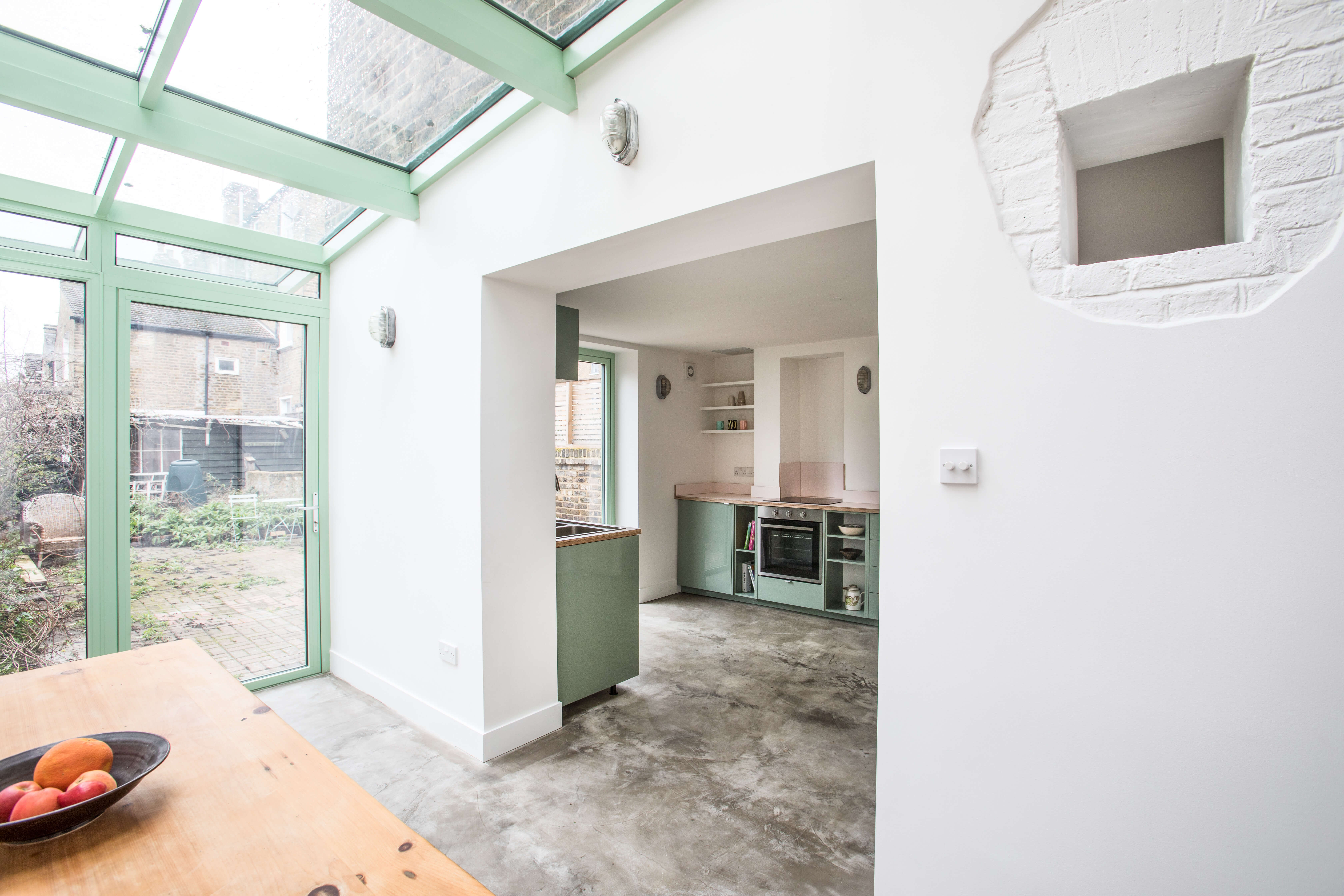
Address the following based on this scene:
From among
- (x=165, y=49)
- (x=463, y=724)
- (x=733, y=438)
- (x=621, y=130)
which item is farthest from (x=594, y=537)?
(x=733, y=438)

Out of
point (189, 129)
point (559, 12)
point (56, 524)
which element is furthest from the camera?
point (56, 524)

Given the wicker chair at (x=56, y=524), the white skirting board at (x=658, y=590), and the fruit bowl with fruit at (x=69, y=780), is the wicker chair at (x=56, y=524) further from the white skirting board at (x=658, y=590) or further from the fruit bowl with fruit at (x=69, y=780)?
the white skirting board at (x=658, y=590)

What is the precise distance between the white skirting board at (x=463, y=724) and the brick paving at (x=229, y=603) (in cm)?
61

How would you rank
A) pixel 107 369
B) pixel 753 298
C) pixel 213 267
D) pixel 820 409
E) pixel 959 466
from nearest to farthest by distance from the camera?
1. pixel 959 466
2. pixel 107 369
3. pixel 213 267
4. pixel 753 298
5. pixel 820 409

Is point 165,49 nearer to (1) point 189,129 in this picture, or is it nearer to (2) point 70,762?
(1) point 189,129

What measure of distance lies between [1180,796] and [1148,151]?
4.49 feet

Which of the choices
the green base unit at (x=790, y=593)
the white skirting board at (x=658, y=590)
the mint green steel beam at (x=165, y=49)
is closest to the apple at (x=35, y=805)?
the mint green steel beam at (x=165, y=49)

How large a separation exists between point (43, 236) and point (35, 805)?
2974 mm

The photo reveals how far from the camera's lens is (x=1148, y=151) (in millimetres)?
1330

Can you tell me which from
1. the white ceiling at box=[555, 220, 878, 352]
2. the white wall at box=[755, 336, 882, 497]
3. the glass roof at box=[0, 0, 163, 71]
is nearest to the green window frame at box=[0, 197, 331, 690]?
the glass roof at box=[0, 0, 163, 71]

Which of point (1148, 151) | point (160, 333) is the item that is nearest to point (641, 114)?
point (1148, 151)

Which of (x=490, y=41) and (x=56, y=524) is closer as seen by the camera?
(x=490, y=41)

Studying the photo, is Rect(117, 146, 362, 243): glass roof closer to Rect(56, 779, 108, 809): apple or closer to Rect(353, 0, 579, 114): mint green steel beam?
Rect(353, 0, 579, 114): mint green steel beam

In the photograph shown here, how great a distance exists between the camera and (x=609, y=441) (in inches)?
215
